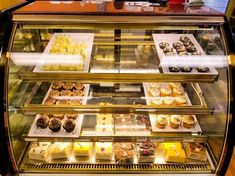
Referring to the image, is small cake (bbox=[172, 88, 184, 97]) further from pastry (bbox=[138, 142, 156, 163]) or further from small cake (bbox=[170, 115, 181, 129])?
pastry (bbox=[138, 142, 156, 163])

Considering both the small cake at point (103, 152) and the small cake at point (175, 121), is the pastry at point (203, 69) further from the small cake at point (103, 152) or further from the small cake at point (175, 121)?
the small cake at point (103, 152)

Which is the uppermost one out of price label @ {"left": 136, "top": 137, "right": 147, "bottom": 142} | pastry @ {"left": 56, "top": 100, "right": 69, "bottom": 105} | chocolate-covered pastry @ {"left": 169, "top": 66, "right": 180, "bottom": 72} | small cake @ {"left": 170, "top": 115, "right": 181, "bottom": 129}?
chocolate-covered pastry @ {"left": 169, "top": 66, "right": 180, "bottom": 72}

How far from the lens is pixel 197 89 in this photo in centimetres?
235

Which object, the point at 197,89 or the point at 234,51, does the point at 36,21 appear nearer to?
the point at 234,51

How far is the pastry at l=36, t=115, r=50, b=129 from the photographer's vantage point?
2.07 m

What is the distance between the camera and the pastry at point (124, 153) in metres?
2.03

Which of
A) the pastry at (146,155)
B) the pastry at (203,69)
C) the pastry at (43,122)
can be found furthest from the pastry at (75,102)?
the pastry at (203,69)

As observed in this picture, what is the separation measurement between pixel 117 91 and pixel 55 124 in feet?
2.28

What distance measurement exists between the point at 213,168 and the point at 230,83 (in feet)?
2.56

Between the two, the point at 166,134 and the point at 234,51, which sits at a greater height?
the point at 234,51

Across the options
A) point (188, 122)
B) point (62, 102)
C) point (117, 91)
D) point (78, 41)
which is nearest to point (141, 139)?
point (188, 122)

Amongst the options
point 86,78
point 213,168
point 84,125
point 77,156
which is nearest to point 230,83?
point 213,168

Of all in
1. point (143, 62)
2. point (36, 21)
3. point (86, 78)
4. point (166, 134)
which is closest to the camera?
point (36, 21)

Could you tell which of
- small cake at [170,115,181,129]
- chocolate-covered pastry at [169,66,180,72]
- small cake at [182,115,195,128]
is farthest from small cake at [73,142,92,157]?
chocolate-covered pastry at [169,66,180,72]
